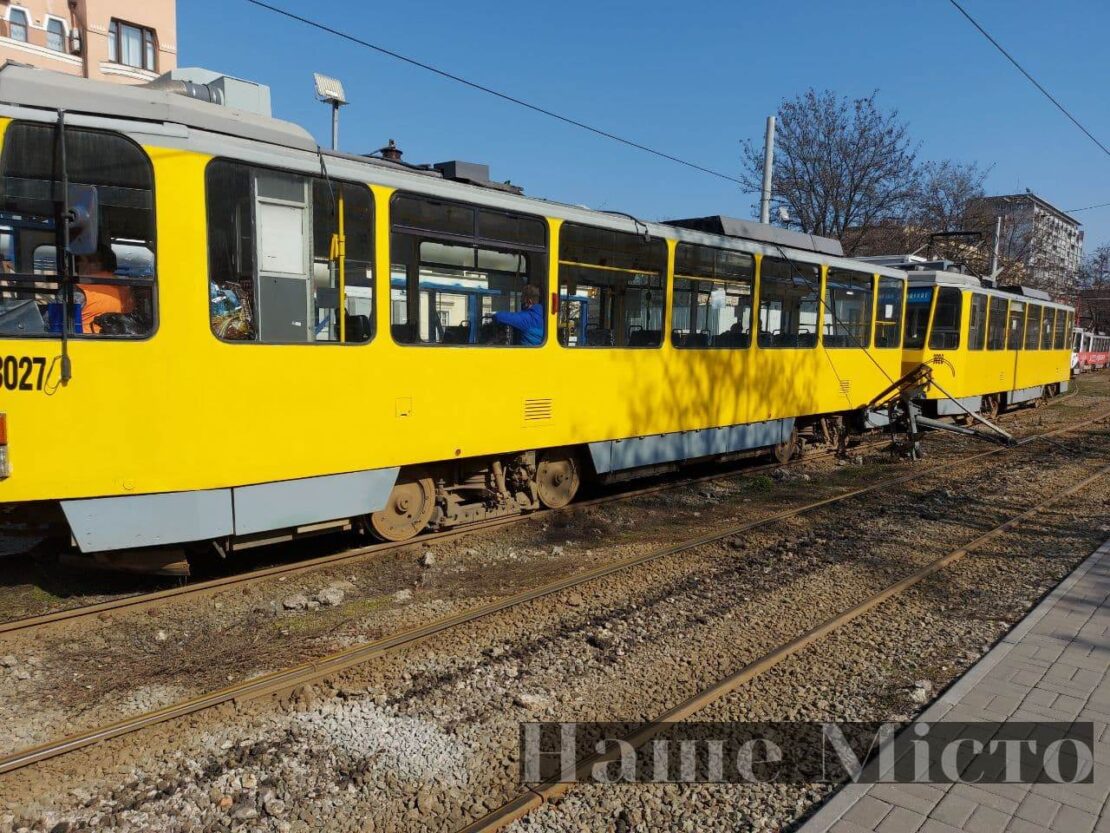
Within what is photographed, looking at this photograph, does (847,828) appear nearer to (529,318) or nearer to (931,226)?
(529,318)

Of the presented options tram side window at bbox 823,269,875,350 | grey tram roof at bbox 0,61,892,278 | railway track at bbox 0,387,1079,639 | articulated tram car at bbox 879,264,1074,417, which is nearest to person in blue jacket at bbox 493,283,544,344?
grey tram roof at bbox 0,61,892,278

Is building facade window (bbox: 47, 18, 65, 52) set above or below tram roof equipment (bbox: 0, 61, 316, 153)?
above

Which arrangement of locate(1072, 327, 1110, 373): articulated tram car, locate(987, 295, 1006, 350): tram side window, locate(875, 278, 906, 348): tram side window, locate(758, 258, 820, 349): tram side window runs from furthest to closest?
locate(1072, 327, 1110, 373): articulated tram car
locate(987, 295, 1006, 350): tram side window
locate(875, 278, 906, 348): tram side window
locate(758, 258, 820, 349): tram side window

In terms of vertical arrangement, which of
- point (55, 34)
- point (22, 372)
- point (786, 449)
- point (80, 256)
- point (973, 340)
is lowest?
point (786, 449)

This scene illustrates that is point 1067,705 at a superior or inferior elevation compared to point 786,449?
inferior

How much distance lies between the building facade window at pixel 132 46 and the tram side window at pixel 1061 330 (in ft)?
102

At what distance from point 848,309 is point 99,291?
10.1 m

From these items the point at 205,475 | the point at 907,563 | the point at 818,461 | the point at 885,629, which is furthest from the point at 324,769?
the point at 818,461

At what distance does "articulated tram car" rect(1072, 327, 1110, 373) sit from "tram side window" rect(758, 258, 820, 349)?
108ft

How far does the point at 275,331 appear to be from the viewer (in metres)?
5.23

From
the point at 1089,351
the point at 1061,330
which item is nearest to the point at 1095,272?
the point at 1089,351

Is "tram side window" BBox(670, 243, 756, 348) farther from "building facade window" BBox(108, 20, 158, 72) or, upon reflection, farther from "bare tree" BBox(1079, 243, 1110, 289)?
"bare tree" BBox(1079, 243, 1110, 289)

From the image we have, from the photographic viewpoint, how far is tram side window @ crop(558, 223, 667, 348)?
7.28 m

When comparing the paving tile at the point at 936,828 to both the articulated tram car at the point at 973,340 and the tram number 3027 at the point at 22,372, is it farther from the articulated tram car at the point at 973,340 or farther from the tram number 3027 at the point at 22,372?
the articulated tram car at the point at 973,340
